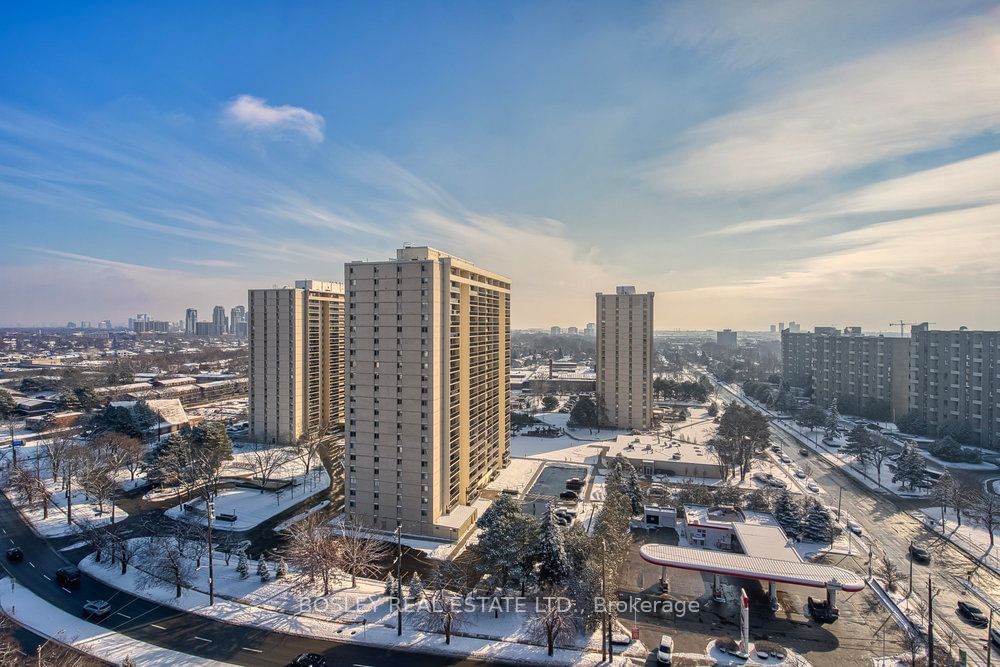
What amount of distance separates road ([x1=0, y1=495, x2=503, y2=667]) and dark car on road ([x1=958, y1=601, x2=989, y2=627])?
26.0 metres

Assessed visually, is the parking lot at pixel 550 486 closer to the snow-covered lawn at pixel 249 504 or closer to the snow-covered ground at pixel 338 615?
the snow-covered ground at pixel 338 615

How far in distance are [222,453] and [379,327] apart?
24.0 meters

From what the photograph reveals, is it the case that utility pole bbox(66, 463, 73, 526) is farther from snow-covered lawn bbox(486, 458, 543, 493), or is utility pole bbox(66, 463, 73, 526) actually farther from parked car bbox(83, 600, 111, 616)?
snow-covered lawn bbox(486, 458, 543, 493)

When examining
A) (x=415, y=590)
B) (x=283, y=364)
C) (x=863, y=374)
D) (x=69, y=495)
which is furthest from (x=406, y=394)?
(x=863, y=374)

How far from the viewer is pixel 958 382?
197ft

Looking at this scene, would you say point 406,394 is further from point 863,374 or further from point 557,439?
point 863,374

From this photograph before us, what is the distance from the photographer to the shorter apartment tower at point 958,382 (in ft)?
185

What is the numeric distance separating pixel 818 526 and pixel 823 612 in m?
10.7

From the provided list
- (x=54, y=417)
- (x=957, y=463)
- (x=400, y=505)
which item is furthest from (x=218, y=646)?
(x=957, y=463)

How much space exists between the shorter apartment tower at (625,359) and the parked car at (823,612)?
43176 mm

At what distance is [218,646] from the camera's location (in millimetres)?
21828

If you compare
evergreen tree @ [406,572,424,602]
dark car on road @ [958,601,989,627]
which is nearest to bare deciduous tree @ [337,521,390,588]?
evergreen tree @ [406,572,424,602]

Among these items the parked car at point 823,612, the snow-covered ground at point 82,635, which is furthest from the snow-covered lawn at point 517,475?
the snow-covered ground at point 82,635

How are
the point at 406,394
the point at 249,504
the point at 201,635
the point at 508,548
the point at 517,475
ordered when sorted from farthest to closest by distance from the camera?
the point at 517,475 → the point at 249,504 → the point at 406,394 → the point at 508,548 → the point at 201,635
